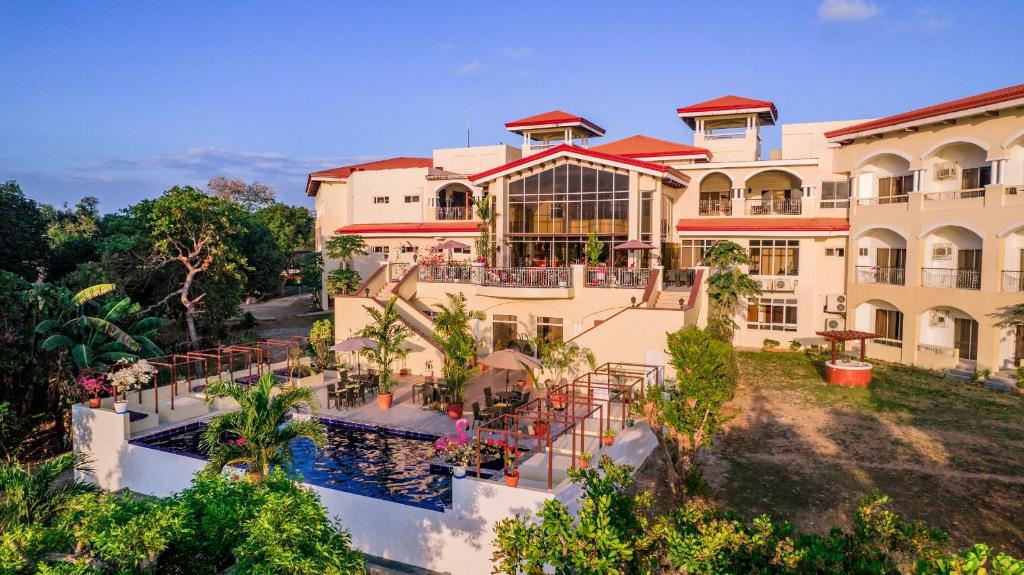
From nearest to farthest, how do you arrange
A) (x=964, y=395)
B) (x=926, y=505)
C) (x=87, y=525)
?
(x=87, y=525), (x=926, y=505), (x=964, y=395)

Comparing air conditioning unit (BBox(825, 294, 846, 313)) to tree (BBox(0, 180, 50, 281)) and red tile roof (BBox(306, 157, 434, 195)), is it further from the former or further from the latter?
tree (BBox(0, 180, 50, 281))

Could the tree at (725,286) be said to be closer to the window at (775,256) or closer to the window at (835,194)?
the window at (775,256)

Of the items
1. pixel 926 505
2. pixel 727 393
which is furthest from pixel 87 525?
pixel 926 505

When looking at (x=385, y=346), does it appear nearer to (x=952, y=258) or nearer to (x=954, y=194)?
(x=952, y=258)

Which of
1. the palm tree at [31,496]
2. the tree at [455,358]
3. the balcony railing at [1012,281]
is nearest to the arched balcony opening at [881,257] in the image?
the balcony railing at [1012,281]

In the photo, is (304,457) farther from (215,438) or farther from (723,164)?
(723,164)

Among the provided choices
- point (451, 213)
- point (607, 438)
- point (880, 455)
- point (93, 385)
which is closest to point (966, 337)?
point (880, 455)
